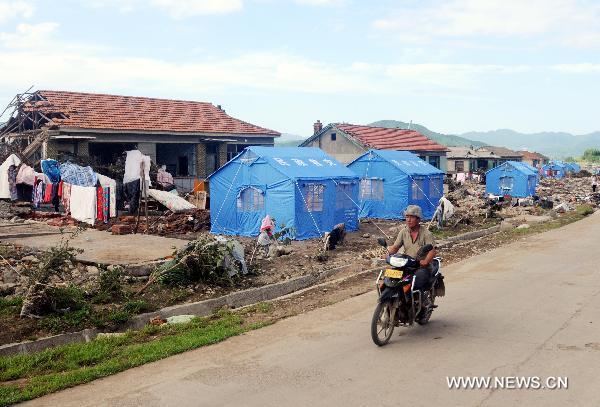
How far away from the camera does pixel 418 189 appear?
2567cm

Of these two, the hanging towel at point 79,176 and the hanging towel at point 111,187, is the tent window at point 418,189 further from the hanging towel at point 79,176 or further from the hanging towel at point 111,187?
the hanging towel at point 79,176

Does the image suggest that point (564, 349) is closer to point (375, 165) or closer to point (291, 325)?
point (291, 325)

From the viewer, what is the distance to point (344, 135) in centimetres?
4059

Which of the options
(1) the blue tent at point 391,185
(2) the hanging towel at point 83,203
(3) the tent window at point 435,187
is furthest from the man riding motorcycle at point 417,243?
(3) the tent window at point 435,187

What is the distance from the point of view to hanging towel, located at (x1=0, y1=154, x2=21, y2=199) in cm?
2347

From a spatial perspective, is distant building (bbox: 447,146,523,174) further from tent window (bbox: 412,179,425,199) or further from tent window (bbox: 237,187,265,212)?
tent window (bbox: 237,187,265,212)

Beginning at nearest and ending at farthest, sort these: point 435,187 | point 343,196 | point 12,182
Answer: point 343,196 → point 12,182 → point 435,187

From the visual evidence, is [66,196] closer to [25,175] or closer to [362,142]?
[25,175]

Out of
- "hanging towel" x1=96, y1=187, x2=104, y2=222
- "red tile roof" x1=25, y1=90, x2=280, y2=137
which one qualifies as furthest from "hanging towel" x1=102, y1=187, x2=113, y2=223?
"red tile roof" x1=25, y1=90, x2=280, y2=137

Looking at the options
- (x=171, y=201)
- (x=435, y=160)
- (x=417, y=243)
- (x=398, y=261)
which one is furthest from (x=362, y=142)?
(x=398, y=261)

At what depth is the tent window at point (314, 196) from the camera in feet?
61.6

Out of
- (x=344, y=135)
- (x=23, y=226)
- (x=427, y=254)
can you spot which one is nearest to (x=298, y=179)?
(x=23, y=226)

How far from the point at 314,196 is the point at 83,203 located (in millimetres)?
8481

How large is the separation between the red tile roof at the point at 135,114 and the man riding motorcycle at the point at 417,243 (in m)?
20.5
